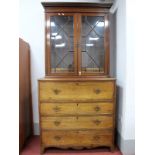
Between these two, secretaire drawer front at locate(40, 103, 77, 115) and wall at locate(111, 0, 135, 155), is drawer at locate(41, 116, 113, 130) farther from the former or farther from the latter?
wall at locate(111, 0, 135, 155)

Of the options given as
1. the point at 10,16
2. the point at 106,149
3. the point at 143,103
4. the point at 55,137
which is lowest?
the point at 106,149

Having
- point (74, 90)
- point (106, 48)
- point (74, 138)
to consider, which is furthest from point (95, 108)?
point (106, 48)

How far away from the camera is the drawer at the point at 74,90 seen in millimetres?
2260

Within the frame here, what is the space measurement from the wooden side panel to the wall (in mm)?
239

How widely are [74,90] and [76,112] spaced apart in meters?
0.29

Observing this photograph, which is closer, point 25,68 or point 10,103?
point 10,103

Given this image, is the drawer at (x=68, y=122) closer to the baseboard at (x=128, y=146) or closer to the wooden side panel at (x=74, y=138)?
the wooden side panel at (x=74, y=138)

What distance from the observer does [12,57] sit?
0.78 m

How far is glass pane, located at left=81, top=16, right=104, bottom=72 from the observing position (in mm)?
2482

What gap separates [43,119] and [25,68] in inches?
34.6

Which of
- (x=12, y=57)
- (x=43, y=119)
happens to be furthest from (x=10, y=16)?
(x=43, y=119)

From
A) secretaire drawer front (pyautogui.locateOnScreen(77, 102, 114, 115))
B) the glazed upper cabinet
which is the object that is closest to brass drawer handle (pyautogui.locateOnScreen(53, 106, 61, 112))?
secretaire drawer front (pyautogui.locateOnScreen(77, 102, 114, 115))

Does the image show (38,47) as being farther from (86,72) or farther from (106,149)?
(106,149)

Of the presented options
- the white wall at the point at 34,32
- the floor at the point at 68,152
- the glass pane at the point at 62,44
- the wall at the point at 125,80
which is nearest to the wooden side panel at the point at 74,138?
the floor at the point at 68,152
